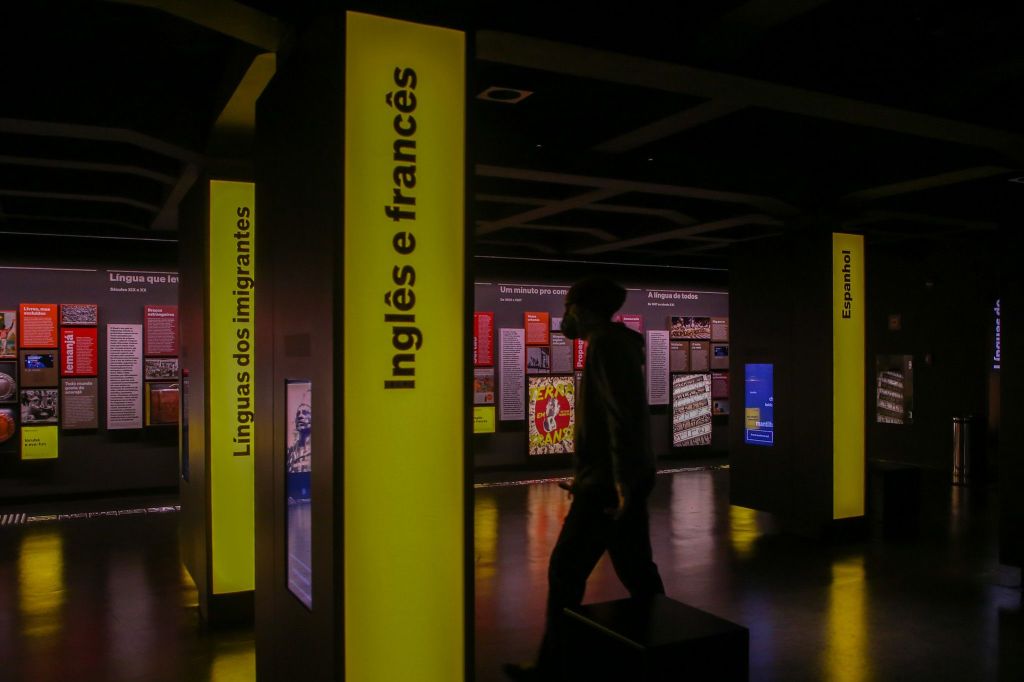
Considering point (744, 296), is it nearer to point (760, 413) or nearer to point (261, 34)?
point (760, 413)

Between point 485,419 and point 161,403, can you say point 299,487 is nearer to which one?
point 161,403

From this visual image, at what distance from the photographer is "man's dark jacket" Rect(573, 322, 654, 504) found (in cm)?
366

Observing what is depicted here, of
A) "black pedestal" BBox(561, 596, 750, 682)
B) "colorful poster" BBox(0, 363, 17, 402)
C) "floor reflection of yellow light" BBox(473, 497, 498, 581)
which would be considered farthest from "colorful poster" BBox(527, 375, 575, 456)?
"black pedestal" BBox(561, 596, 750, 682)

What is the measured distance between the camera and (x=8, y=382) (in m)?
9.32

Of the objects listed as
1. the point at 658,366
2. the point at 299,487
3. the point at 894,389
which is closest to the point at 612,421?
the point at 299,487

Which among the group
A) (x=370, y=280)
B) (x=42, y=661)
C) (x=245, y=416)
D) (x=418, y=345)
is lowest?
(x=42, y=661)

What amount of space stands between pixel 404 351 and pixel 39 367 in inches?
332

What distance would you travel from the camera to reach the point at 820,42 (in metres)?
4.72

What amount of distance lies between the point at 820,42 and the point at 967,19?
86 centimetres

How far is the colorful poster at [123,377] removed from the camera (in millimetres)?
9766

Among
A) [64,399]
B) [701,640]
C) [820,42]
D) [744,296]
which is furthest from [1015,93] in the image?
[64,399]

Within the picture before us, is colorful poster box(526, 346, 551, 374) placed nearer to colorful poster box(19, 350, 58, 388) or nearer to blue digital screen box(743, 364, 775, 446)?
blue digital screen box(743, 364, 775, 446)

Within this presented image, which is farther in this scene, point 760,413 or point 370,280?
point 760,413

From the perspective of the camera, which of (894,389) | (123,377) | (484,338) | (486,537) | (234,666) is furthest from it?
(894,389)
